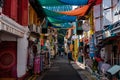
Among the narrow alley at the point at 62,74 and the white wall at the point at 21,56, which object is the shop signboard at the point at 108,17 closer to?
the white wall at the point at 21,56

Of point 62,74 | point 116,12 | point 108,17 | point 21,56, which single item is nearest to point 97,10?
point 108,17

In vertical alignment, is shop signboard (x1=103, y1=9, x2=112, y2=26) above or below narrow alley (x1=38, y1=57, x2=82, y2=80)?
above

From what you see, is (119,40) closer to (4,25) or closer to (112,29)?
(112,29)

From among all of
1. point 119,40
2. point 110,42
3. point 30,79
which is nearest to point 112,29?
point 119,40

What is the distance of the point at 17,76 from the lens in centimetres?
1927

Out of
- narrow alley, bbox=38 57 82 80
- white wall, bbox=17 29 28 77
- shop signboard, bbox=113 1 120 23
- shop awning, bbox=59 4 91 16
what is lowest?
narrow alley, bbox=38 57 82 80

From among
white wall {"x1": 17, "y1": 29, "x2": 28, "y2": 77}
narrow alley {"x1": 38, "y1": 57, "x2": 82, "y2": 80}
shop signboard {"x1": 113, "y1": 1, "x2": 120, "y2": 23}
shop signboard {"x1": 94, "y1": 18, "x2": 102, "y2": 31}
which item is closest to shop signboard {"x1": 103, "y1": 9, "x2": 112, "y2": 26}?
shop signboard {"x1": 113, "y1": 1, "x2": 120, "y2": 23}

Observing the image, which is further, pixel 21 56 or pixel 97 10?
pixel 97 10

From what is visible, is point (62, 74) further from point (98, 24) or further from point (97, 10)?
point (97, 10)

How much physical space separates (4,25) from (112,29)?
596cm

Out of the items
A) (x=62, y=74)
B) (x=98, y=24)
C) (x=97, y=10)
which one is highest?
(x=97, y=10)

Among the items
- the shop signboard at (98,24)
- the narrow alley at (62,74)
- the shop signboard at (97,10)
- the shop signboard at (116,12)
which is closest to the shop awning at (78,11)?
the shop signboard at (97,10)

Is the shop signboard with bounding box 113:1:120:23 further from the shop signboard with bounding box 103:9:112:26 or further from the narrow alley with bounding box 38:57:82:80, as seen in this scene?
the narrow alley with bounding box 38:57:82:80

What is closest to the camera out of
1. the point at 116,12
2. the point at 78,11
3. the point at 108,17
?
the point at 116,12
